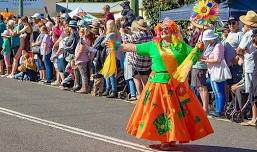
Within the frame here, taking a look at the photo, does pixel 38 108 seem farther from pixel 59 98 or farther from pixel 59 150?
pixel 59 150

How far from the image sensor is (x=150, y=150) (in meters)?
8.34

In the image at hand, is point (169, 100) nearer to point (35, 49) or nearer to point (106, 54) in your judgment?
point (106, 54)

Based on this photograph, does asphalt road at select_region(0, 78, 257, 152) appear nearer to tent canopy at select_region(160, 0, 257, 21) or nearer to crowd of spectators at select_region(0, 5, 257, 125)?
crowd of spectators at select_region(0, 5, 257, 125)

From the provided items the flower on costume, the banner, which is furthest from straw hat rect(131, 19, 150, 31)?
the banner

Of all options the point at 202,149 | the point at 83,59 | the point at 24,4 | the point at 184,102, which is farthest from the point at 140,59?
the point at 24,4

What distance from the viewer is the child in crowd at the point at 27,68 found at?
18.1 metres

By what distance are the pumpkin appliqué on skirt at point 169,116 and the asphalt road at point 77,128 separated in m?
0.42

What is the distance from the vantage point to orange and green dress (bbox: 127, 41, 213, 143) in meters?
8.10

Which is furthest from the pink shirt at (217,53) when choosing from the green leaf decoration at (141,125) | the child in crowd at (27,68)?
the child in crowd at (27,68)

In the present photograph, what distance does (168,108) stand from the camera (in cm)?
820

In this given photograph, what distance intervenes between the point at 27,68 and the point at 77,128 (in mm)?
8418

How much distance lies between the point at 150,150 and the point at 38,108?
4662mm

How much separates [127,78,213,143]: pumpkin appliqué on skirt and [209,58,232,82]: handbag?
11.3ft

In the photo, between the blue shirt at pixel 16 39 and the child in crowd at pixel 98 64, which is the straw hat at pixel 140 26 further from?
the blue shirt at pixel 16 39
